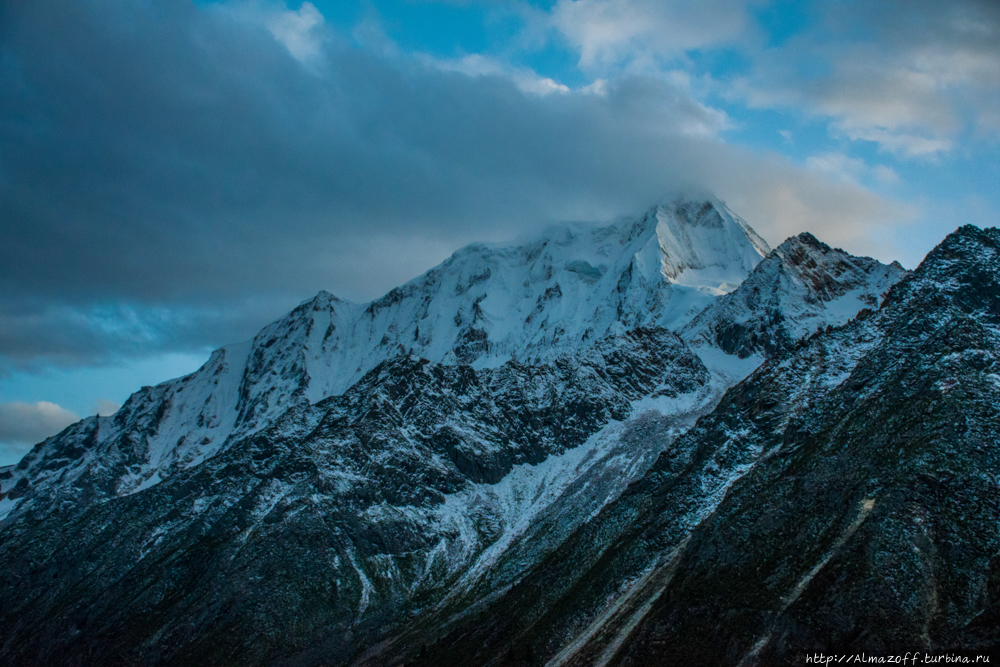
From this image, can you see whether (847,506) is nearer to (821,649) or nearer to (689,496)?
(821,649)

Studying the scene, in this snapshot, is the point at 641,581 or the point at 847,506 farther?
the point at 641,581

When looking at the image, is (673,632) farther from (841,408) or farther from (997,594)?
(841,408)

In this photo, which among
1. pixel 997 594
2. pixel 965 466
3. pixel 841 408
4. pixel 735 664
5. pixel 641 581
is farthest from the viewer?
pixel 841 408

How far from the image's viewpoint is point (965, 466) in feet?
444

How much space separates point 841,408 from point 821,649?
70565 millimetres

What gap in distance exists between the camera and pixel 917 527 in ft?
420

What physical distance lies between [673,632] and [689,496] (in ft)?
169

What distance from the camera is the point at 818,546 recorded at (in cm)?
13775

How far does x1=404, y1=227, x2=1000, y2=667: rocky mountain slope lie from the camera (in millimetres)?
120312

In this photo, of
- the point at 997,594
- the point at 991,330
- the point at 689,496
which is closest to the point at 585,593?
the point at 689,496

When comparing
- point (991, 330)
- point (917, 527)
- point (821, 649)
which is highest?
A: point (991, 330)

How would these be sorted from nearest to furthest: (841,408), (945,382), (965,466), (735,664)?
(735,664) < (965,466) < (945,382) < (841,408)

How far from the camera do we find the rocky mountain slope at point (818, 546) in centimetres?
12031

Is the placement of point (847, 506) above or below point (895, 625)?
above
